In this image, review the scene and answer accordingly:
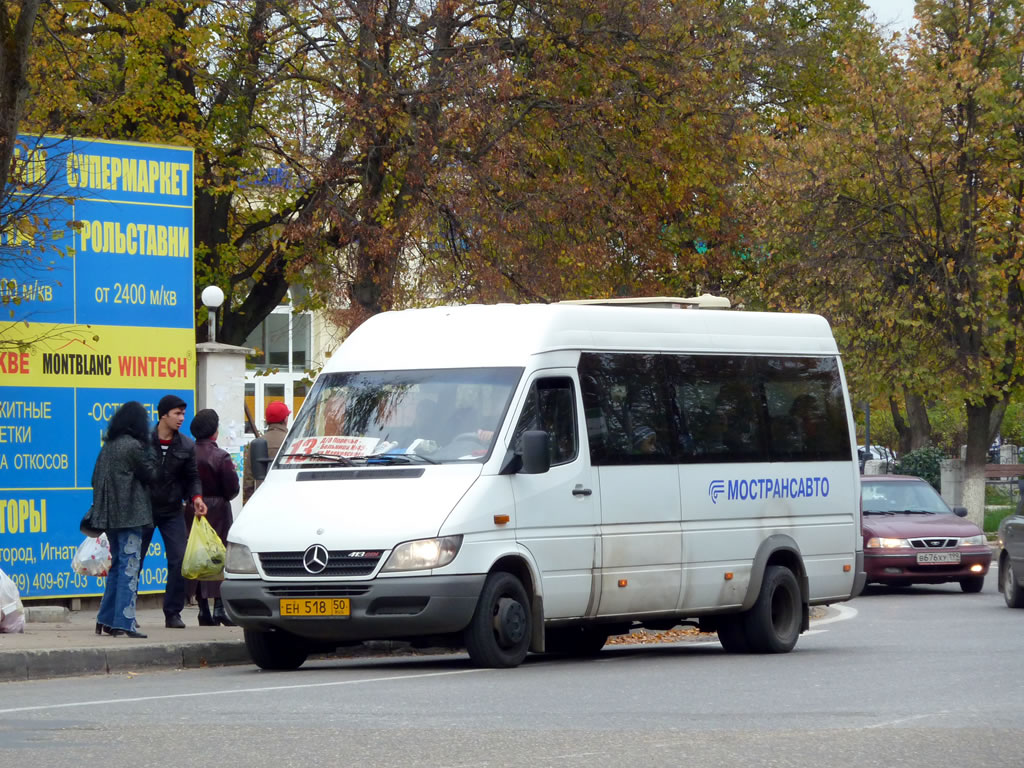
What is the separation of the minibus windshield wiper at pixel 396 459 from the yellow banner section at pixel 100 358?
5.35 m

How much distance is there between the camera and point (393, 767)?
7816 millimetres

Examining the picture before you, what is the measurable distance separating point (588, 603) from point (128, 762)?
634 cm

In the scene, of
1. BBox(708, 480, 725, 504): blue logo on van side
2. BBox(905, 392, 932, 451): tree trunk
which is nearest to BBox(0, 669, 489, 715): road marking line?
BBox(708, 480, 725, 504): blue logo on van side

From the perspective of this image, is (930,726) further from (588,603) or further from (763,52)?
(763,52)

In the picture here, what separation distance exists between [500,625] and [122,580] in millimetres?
3542

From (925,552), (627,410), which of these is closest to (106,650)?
(627,410)

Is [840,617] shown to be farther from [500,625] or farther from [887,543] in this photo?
[500,625]

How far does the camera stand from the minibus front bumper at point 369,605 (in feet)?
40.9

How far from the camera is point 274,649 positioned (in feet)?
44.1

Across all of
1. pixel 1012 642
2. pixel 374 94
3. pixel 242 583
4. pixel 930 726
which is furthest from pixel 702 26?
pixel 930 726

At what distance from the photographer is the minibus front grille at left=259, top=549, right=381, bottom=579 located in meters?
12.5

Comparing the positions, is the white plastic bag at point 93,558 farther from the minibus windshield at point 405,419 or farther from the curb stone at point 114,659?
the minibus windshield at point 405,419

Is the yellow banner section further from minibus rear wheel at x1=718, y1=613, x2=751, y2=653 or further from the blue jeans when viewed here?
minibus rear wheel at x1=718, y1=613, x2=751, y2=653

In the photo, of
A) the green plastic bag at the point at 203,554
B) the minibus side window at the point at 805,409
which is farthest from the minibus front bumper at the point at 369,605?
the minibus side window at the point at 805,409
